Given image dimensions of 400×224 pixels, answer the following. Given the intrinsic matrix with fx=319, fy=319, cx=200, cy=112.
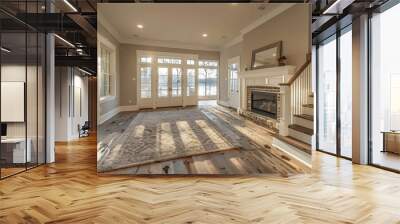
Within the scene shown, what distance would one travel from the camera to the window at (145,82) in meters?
5.02

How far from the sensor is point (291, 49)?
4844 mm

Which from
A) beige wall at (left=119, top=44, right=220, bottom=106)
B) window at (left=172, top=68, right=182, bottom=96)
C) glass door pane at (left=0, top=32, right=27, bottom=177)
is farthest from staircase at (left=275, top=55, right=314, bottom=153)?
glass door pane at (left=0, top=32, right=27, bottom=177)

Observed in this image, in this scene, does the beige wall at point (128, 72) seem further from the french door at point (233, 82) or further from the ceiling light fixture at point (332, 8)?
the ceiling light fixture at point (332, 8)

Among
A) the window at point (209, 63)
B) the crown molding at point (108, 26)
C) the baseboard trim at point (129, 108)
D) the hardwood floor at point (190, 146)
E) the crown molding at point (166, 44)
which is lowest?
the hardwood floor at point (190, 146)

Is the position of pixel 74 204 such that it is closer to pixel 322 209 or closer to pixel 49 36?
pixel 322 209

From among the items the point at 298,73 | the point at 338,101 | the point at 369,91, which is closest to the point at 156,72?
the point at 298,73

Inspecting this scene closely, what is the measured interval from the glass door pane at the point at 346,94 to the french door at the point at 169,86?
357 centimetres

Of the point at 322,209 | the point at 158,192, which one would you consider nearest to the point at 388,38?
the point at 322,209

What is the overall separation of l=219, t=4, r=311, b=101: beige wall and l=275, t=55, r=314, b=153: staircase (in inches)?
7.6

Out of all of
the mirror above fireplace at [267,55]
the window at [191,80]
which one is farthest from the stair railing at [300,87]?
the window at [191,80]

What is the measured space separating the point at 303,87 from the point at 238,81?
99 cm

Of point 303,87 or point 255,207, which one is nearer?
point 255,207

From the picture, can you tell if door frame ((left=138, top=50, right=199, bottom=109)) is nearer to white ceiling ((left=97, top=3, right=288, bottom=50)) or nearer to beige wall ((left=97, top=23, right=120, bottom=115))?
white ceiling ((left=97, top=3, right=288, bottom=50))

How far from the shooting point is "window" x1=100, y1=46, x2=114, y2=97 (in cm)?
477
